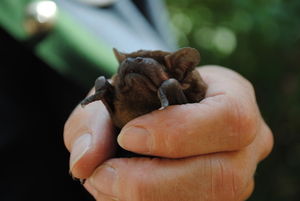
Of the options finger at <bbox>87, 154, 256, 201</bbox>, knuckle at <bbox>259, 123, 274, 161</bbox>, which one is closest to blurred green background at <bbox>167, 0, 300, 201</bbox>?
knuckle at <bbox>259, 123, 274, 161</bbox>

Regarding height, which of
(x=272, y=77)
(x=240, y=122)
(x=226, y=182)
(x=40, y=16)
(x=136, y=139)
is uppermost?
(x=40, y=16)

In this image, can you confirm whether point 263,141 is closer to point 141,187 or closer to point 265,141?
point 265,141

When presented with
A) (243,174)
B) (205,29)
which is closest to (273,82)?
(205,29)

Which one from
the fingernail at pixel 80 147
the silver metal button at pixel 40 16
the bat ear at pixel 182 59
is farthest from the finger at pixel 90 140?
the silver metal button at pixel 40 16

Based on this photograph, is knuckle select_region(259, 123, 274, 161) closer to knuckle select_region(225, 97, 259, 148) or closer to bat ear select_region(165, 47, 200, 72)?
knuckle select_region(225, 97, 259, 148)

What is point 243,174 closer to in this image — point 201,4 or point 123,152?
point 123,152

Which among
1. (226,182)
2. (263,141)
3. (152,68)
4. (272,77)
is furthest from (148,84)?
(272,77)

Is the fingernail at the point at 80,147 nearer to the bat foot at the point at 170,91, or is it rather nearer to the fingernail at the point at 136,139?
the fingernail at the point at 136,139
